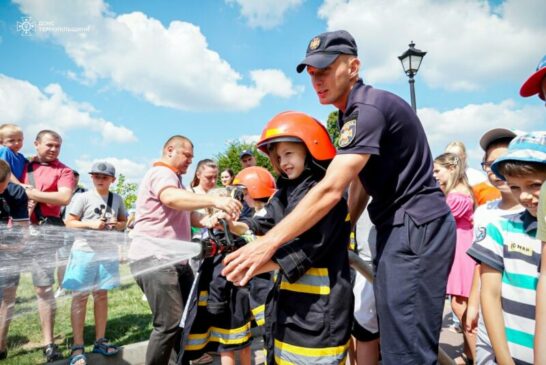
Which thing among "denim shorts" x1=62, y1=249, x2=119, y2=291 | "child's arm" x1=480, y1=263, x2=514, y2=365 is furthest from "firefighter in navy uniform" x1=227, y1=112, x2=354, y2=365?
"denim shorts" x1=62, y1=249, x2=119, y2=291

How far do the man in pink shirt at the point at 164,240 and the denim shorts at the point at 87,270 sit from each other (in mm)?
293

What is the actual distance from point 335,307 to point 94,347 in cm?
372

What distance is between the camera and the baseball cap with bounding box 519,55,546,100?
1854 mm

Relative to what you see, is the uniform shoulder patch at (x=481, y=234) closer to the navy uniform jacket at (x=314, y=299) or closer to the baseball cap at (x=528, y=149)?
the baseball cap at (x=528, y=149)

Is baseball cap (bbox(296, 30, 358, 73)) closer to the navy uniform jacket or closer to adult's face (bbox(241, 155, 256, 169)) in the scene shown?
the navy uniform jacket

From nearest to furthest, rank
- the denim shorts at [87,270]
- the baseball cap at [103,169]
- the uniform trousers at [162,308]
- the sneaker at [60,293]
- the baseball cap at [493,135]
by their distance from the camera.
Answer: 1. the denim shorts at [87,270]
2. the sneaker at [60,293]
3. the baseball cap at [493,135]
4. the uniform trousers at [162,308]
5. the baseball cap at [103,169]

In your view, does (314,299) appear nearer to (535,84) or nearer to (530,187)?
(530,187)

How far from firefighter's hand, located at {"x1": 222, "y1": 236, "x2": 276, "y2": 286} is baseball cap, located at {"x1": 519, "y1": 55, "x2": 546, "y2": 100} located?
1.61 metres

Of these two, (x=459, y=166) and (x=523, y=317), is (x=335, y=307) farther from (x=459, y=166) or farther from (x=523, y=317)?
(x=459, y=166)

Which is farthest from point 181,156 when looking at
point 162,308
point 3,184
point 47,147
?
point 47,147

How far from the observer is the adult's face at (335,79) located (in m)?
2.19

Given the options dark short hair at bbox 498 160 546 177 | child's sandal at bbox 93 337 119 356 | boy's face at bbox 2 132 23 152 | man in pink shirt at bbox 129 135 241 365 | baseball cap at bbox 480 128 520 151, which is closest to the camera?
dark short hair at bbox 498 160 546 177

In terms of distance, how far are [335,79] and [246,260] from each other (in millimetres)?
1229

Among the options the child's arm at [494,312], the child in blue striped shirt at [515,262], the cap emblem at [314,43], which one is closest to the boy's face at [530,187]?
the child in blue striped shirt at [515,262]
